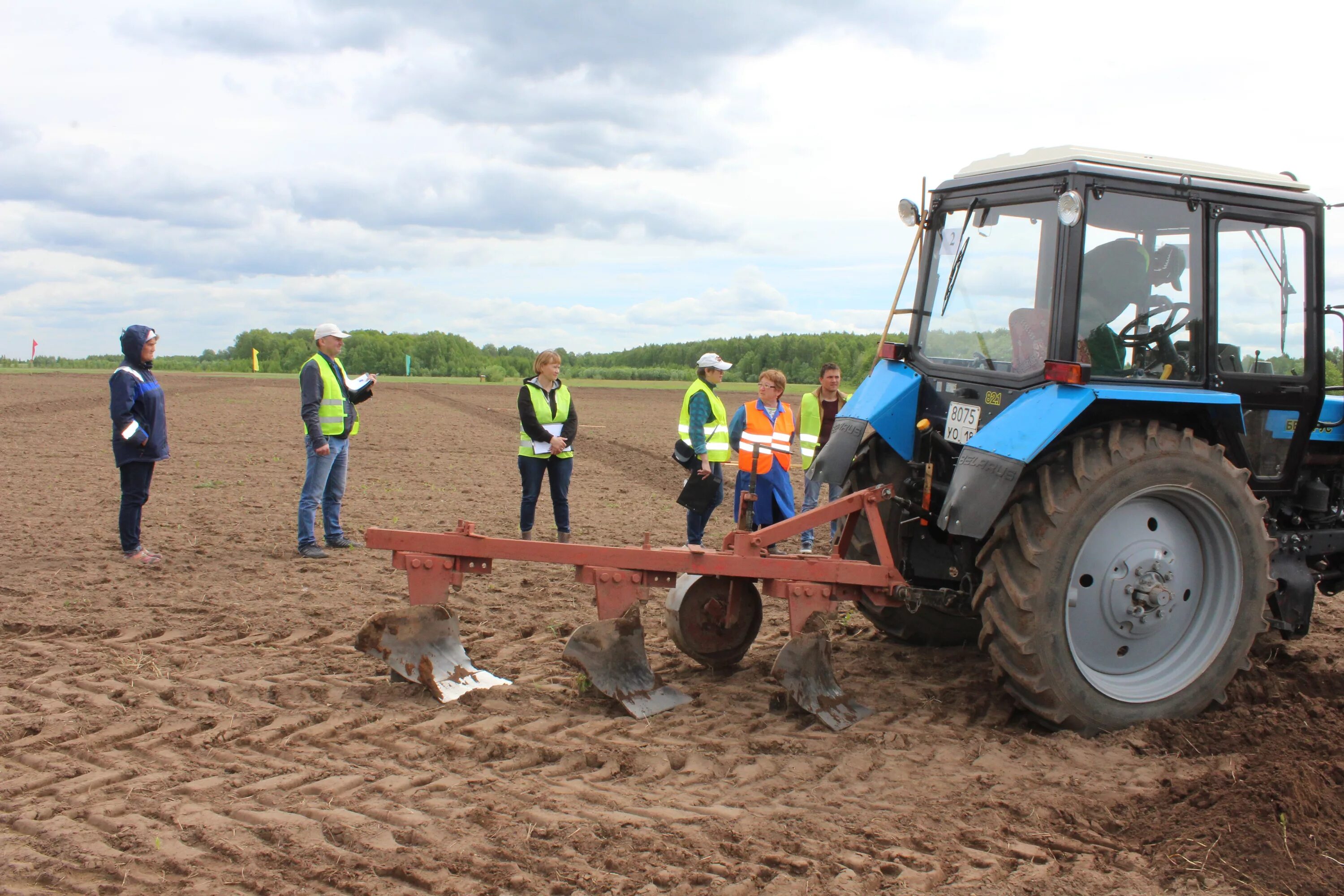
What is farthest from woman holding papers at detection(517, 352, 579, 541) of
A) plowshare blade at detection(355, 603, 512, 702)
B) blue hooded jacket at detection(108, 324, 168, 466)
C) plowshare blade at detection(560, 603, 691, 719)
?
plowshare blade at detection(560, 603, 691, 719)

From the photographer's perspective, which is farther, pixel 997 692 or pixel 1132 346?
pixel 997 692

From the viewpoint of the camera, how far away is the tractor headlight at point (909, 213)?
5.19 m

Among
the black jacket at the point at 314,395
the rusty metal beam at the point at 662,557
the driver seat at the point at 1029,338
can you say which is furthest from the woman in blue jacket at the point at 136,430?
the driver seat at the point at 1029,338

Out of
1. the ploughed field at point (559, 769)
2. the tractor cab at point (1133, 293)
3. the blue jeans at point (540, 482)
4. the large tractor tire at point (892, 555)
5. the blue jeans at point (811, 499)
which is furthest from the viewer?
the blue jeans at point (540, 482)

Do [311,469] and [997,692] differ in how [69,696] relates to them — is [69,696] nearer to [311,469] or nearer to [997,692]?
[311,469]

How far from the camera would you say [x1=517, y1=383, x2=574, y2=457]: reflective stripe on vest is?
26.9 ft

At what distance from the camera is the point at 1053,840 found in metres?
3.45

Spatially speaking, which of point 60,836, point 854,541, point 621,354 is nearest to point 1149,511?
point 854,541

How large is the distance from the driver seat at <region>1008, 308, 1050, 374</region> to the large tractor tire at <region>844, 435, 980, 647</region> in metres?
0.93

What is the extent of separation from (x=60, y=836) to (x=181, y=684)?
163cm

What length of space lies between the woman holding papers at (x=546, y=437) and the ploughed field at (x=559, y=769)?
4.01 ft

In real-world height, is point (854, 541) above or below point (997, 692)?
above

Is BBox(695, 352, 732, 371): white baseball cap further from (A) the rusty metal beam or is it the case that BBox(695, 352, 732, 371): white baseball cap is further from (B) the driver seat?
(B) the driver seat

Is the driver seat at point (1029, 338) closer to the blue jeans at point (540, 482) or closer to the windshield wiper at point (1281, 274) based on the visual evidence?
the windshield wiper at point (1281, 274)
